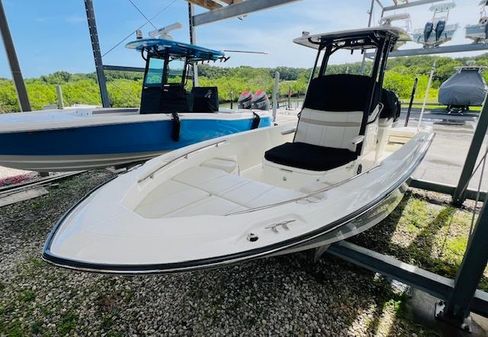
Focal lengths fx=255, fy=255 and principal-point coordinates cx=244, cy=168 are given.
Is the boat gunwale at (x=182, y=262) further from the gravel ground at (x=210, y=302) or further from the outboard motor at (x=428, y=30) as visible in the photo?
the outboard motor at (x=428, y=30)

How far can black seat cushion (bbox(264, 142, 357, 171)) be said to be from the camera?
6.24 ft

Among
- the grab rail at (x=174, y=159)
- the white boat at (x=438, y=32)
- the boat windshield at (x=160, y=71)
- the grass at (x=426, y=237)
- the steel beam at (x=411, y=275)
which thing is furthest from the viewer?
the white boat at (x=438, y=32)

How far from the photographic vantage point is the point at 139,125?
9.41 ft

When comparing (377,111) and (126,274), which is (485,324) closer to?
(377,111)

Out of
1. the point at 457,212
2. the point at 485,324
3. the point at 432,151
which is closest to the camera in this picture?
the point at 485,324

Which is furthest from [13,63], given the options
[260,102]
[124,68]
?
[260,102]

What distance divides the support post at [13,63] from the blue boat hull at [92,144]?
1.31 metres

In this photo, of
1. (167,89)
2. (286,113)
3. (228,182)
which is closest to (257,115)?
(167,89)

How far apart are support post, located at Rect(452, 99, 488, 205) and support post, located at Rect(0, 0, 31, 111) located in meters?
4.95

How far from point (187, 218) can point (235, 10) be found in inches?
161

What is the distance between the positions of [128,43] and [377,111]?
3.05 meters

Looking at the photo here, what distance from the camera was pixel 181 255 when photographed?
95 cm

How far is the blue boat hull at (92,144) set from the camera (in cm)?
235

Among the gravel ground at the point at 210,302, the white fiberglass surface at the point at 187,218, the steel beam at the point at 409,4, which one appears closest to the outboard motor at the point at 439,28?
the steel beam at the point at 409,4
